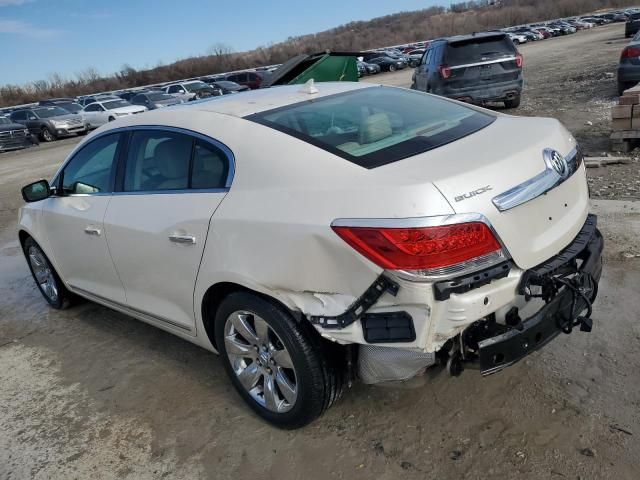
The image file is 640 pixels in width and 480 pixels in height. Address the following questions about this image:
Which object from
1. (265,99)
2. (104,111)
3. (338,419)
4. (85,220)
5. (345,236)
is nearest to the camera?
(345,236)

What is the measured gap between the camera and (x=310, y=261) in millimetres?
2402

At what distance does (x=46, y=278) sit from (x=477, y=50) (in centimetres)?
994

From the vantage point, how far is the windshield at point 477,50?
463 inches

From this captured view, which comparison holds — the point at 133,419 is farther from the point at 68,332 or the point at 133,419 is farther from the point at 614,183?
the point at 614,183

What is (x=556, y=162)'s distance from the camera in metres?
2.67

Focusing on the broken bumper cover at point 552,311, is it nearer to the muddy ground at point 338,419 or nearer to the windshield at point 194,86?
the muddy ground at point 338,419

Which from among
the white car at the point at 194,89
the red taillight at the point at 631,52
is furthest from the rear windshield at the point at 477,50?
the white car at the point at 194,89

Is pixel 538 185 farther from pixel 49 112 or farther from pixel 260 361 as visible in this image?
pixel 49 112

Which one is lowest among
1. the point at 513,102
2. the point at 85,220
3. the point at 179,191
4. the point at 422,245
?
the point at 513,102

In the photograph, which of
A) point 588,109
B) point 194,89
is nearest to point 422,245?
point 588,109

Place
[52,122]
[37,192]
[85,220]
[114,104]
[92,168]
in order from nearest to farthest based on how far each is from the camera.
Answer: [85,220] < [92,168] < [37,192] < [52,122] < [114,104]

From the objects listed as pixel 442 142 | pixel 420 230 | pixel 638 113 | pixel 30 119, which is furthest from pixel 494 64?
pixel 30 119

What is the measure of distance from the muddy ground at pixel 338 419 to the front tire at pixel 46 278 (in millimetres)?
651

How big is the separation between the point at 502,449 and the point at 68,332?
135 inches
